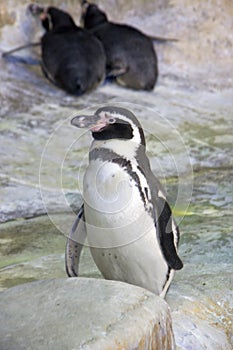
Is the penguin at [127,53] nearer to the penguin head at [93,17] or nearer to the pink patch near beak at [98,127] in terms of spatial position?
the penguin head at [93,17]

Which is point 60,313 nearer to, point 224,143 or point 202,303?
point 202,303

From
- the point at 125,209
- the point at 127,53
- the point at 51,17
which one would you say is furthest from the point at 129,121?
the point at 51,17

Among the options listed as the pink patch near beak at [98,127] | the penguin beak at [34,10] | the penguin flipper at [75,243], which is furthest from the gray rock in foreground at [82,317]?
the penguin beak at [34,10]

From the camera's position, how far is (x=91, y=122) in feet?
11.3

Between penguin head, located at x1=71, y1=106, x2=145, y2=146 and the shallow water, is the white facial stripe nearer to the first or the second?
penguin head, located at x1=71, y1=106, x2=145, y2=146

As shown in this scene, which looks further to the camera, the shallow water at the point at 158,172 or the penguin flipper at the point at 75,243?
the shallow water at the point at 158,172

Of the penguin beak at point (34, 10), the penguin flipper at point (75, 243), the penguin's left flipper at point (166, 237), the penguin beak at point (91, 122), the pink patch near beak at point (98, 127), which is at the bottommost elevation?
the penguin beak at point (34, 10)

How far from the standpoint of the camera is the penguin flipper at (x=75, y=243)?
371cm

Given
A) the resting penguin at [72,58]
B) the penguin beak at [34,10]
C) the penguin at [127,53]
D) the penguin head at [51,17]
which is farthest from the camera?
the penguin beak at [34,10]

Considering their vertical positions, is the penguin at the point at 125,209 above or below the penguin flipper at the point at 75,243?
above

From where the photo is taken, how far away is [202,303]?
374cm

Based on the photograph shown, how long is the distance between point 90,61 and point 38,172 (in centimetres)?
210

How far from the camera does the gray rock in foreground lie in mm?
2883

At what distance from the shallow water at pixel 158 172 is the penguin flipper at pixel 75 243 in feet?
1.34
